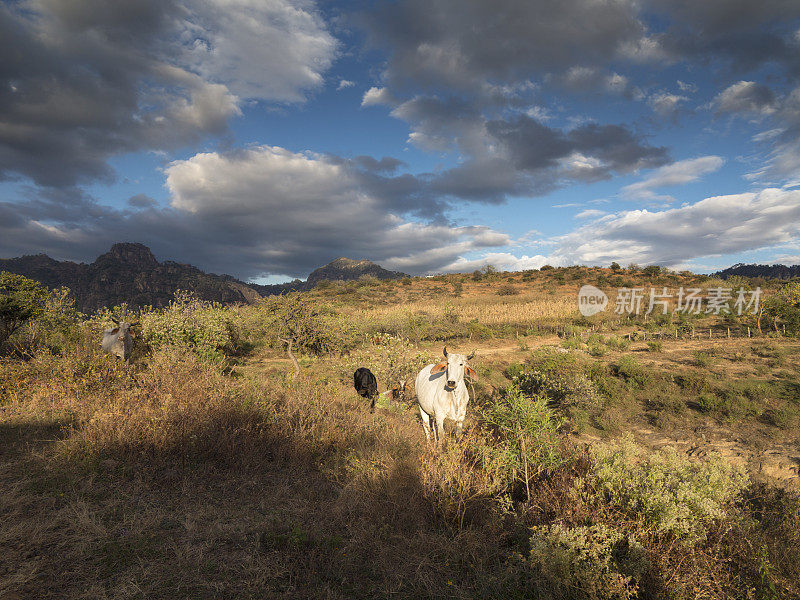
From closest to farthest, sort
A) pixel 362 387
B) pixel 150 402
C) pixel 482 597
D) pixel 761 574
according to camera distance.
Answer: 1. pixel 761 574
2. pixel 482 597
3. pixel 150 402
4. pixel 362 387

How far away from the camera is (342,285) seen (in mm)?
57219

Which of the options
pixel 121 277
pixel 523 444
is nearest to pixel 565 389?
pixel 523 444

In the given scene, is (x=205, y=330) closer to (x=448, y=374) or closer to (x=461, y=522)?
(x=448, y=374)

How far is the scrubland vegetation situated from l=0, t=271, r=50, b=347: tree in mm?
5926

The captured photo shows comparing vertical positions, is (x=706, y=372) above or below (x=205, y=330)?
below

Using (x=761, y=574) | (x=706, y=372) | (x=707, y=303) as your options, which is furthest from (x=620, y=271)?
(x=761, y=574)

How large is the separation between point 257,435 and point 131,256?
227 ft

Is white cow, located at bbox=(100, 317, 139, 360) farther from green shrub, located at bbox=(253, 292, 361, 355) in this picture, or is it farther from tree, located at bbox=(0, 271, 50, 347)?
green shrub, located at bbox=(253, 292, 361, 355)

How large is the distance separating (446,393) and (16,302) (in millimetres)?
16404

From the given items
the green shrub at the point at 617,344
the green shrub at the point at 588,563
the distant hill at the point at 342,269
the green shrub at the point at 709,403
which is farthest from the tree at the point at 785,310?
the distant hill at the point at 342,269

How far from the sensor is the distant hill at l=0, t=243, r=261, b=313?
47.2 meters

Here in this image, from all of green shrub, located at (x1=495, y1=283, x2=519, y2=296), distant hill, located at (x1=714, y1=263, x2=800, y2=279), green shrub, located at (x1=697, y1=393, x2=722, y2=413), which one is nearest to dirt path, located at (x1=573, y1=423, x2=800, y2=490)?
green shrub, located at (x1=697, y1=393, x2=722, y2=413)

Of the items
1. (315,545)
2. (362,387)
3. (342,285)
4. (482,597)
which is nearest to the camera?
(482,597)

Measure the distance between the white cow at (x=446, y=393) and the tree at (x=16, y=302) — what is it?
50.9ft
